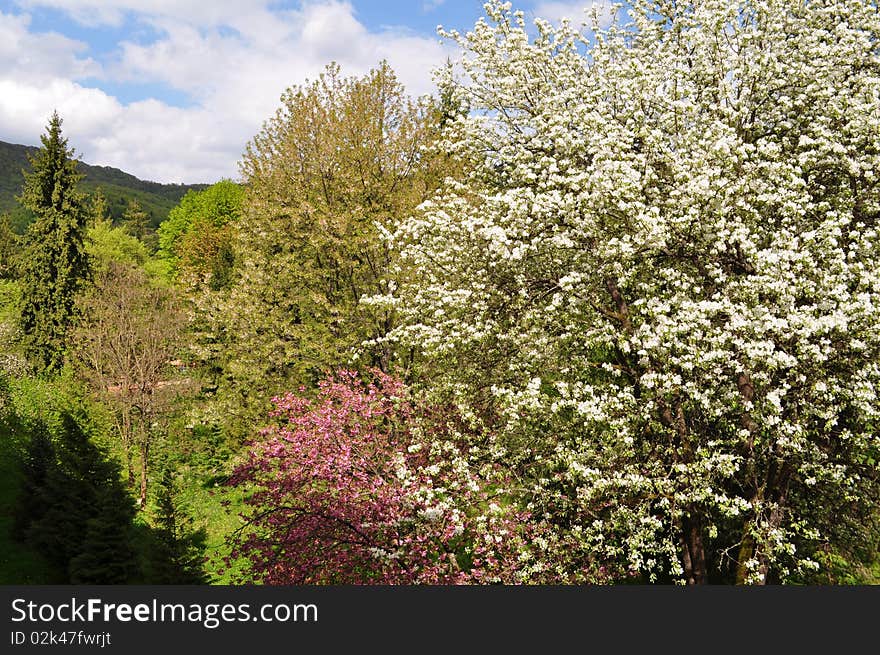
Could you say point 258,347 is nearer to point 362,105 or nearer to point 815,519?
point 362,105

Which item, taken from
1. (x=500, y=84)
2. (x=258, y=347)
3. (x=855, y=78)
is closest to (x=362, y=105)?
(x=500, y=84)

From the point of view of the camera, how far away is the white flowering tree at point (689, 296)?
9.15 meters

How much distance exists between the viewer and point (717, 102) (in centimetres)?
1248

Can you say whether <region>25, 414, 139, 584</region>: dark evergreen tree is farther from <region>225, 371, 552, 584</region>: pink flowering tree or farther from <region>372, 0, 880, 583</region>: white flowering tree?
<region>372, 0, 880, 583</region>: white flowering tree

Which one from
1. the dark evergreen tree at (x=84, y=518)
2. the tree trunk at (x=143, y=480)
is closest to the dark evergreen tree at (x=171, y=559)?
the dark evergreen tree at (x=84, y=518)

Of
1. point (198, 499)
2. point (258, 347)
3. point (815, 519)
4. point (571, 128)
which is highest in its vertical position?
point (571, 128)

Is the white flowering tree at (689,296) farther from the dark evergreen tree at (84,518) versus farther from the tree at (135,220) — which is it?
the tree at (135,220)

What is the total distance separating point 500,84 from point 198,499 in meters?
19.1

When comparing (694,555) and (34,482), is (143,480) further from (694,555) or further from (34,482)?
(694,555)

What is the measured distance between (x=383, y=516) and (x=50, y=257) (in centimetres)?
3611

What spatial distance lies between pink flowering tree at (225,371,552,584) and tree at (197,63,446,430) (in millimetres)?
5845

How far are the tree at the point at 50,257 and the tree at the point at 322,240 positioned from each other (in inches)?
851

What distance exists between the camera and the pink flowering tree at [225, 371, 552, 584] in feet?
35.0

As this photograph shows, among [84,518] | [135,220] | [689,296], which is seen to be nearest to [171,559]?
[84,518]
